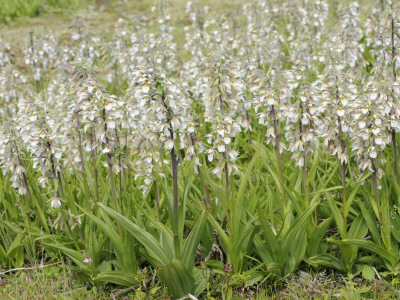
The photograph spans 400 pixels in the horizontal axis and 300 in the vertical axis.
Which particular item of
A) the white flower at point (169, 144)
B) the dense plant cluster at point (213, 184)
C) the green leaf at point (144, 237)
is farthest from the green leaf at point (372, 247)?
the white flower at point (169, 144)

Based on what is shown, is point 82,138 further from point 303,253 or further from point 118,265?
point 303,253

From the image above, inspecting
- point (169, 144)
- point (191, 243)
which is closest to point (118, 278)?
point (191, 243)

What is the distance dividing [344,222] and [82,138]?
237cm

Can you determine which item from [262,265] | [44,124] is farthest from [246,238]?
[44,124]

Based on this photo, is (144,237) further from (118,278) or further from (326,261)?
(326,261)

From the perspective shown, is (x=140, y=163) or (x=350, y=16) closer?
(x=140, y=163)

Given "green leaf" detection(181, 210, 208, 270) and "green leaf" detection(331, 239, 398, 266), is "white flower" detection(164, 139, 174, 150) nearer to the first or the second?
"green leaf" detection(181, 210, 208, 270)

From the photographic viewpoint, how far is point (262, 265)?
3.96 meters

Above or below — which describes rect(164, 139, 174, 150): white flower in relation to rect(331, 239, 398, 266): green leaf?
above

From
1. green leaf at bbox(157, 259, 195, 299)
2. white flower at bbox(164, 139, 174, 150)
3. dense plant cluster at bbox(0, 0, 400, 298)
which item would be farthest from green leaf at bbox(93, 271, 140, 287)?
white flower at bbox(164, 139, 174, 150)

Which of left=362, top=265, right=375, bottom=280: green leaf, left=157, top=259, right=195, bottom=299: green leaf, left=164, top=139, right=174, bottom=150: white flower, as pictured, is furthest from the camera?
left=362, top=265, right=375, bottom=280: green leaf

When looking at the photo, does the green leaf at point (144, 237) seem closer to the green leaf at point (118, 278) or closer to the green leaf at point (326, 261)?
the green leaf at point (118, 278)

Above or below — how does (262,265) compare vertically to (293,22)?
below

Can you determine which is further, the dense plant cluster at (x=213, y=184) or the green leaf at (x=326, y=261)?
the green leaf at (x=326, y=261)
